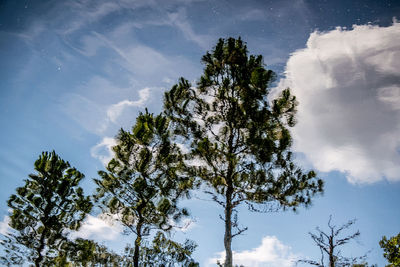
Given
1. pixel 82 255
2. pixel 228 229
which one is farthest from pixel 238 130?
pixel 82 255

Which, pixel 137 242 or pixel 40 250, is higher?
pixel 137 242

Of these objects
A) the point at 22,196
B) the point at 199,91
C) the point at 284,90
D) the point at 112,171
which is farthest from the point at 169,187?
the point at 22,196

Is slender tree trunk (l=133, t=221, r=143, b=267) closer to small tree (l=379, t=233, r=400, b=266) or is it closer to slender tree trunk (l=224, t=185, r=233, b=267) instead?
slender tree trunk (l=224, t=185, r=233, b=267)

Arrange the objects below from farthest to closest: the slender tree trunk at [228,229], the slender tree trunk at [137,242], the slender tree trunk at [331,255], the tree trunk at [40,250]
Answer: the tree trunk at [40,250] < the slender tree trunk at [331,255] < the slender tree trunk at [137,242] < the slender tree trunk at [228,229]

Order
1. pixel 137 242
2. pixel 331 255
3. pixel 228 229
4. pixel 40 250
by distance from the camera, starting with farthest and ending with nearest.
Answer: pixel 40 250 → pixel 331 255 → pixel 137 242 → pixel 228 229

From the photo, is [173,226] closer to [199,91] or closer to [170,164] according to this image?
[170,164]

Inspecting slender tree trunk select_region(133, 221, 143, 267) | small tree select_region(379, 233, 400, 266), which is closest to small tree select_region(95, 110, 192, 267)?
slender tree trunk select_region(133, 221, 143, 267)

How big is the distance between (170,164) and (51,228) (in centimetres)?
761

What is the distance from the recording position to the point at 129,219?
386 inches

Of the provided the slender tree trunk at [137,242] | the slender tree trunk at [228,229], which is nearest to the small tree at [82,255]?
the slender tree trunk at [137,242]

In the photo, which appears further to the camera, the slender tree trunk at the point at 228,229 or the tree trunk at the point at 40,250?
the tree trunk at the point at 40,250

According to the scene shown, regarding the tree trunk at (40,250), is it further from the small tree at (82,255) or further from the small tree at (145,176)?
the small tree at (145,176)

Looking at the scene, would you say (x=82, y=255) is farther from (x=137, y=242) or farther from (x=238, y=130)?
(x=238, y=130)

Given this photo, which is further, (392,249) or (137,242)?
(392,249)
